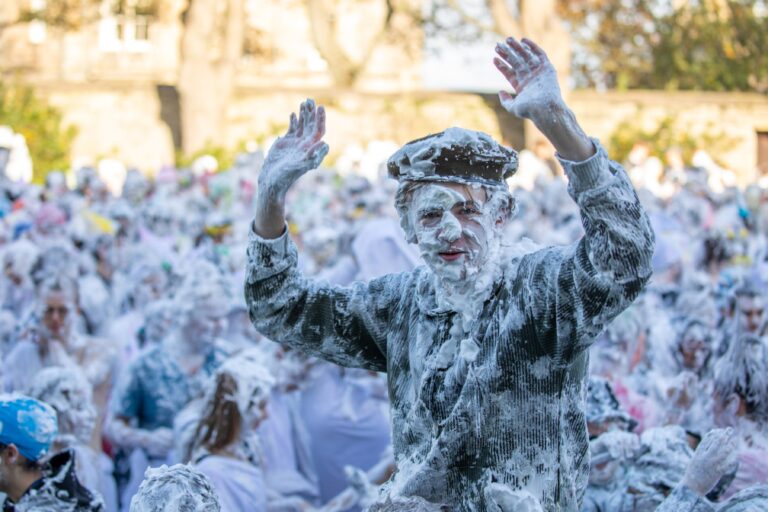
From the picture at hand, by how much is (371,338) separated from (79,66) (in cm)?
3303

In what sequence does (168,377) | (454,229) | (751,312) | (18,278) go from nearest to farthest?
(454,229), (168,377), (751,312), (18,278)

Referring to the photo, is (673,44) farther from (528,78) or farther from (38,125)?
(528,78)

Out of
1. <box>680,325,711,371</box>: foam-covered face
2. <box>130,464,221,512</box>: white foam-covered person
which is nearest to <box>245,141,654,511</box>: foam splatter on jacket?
<box>130,464,221,512</box>: white foam-covered person

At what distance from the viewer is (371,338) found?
343 centimetres

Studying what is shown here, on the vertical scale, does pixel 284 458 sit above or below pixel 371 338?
below

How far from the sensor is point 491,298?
3117 millimetres

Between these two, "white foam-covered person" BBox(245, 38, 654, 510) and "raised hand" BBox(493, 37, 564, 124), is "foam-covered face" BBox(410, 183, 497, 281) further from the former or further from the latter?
"raised hand" BBox(493, 37, 564, 124)

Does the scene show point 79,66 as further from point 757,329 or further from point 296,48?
point 757,329

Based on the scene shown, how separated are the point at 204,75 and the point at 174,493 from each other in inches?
871

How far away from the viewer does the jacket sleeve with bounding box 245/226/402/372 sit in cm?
332

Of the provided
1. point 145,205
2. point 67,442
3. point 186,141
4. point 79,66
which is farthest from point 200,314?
point 79,66

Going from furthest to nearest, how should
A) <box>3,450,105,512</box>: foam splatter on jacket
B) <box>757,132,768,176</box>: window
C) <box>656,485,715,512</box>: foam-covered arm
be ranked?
<box>757,132,768,176</box>: window < <box>3,450,105,512</box>: foam splatter on jacket < <box>656,485,715,512</box>: foam-covered arm

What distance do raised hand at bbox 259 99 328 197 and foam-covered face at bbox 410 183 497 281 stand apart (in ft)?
1.10

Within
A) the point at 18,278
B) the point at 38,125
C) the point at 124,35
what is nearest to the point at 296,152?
the point at 18,278
